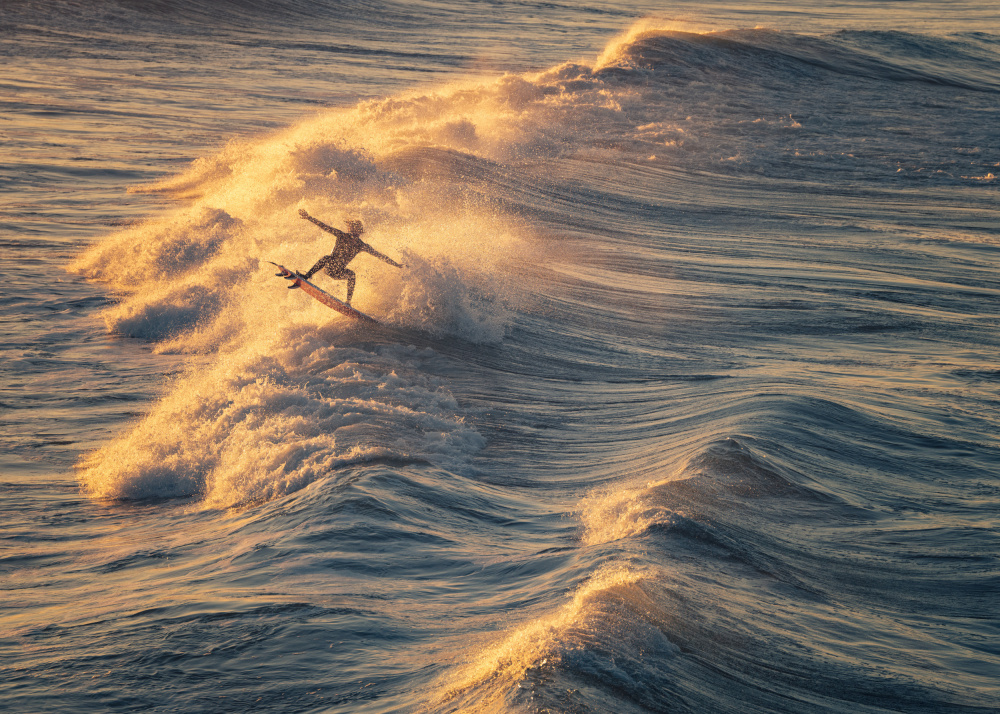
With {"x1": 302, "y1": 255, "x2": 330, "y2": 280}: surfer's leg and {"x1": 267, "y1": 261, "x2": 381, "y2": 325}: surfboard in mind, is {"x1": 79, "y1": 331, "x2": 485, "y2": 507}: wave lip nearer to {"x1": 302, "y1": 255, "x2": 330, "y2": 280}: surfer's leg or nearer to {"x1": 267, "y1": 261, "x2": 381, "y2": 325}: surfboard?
{"x1": 267, "y1": 261, "x2": 381, "y2": 325}: surfboard

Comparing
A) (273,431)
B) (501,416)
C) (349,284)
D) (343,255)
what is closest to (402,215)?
(343,255)

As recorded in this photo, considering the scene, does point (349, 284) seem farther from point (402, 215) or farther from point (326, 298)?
point (402, 215)

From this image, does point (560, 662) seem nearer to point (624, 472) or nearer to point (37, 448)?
point (624, 472)

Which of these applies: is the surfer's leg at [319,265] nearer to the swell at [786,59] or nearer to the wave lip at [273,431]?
the wave lip at [273,431]

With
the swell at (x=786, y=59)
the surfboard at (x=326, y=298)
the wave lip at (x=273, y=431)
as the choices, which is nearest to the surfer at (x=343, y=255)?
the surfboard at (x=326, y=298)

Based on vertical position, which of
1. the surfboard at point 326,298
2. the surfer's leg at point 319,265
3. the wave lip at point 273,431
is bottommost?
the wave lip at point 273,431

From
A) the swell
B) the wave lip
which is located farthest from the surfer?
the swell
